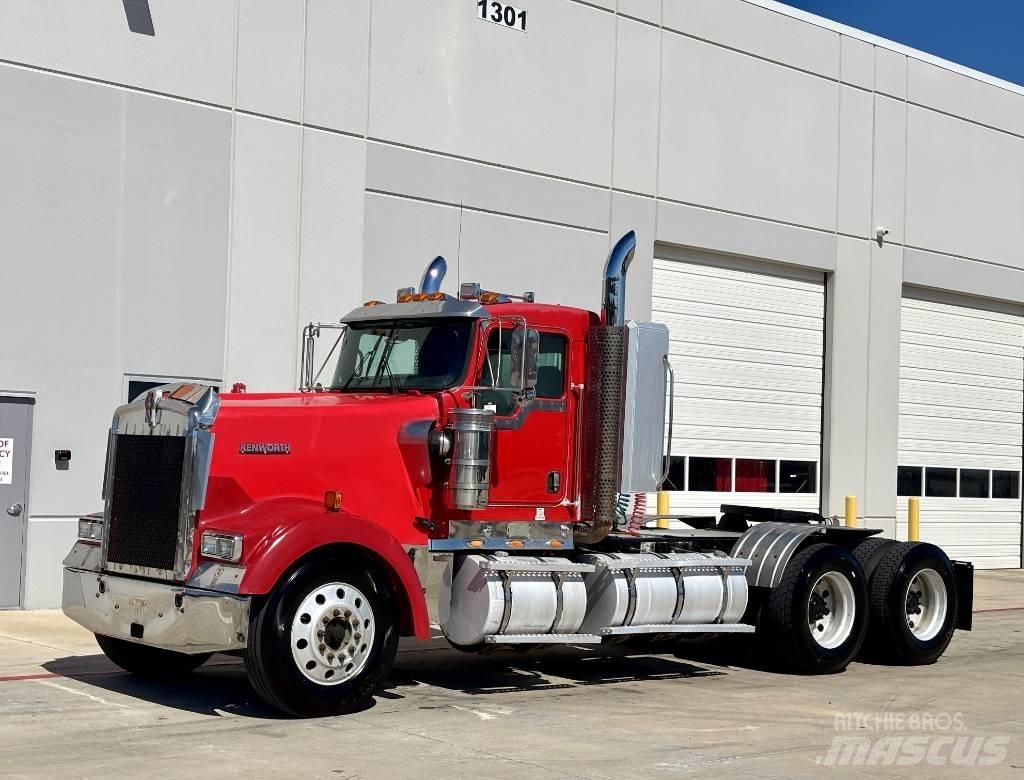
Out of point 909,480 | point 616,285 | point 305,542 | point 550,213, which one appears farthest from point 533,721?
point 909,480

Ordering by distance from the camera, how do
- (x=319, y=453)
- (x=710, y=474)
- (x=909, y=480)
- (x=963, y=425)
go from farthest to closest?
(x=963, y=425) < (x=909, y=480) < (x=710, y=474) < (x=319, y=453)

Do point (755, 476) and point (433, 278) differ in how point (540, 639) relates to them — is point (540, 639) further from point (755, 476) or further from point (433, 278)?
point (755, 476)

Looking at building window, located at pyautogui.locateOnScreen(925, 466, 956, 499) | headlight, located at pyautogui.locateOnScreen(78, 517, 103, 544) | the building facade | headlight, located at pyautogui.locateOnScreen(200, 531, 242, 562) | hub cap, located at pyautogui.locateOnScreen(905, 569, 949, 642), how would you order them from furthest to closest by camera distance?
building window, located at pyautogui.locateOnScreen(925, 466, 956, 499) < the building facade < hub cap, located at pyautogui.locateOnScreen(905, 569, 949, 642) < headlight, located at pyautogui.locateOnScreen(78, 517, 103, 544) < headlight, located at pyautogui.locateOnScreen(200, 531, 242, 562)

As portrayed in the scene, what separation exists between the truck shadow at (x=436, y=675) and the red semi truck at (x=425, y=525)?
390 mm

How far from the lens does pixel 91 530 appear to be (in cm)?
1073

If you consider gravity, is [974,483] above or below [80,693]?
above

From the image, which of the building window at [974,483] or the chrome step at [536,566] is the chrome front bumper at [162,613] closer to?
the chrome step at [536,566]

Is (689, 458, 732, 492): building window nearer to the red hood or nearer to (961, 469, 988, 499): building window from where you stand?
(961, 469, 988, 499): building window

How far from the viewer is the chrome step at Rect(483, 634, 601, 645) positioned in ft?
34.5

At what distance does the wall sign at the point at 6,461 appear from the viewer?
15781mm

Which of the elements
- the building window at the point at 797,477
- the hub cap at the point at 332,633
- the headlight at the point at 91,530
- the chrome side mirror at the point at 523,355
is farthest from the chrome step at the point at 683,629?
the building window at the point at 797,477

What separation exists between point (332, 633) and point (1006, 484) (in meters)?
20.8

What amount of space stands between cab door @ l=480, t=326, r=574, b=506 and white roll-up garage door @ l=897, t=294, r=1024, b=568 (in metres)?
15.5
